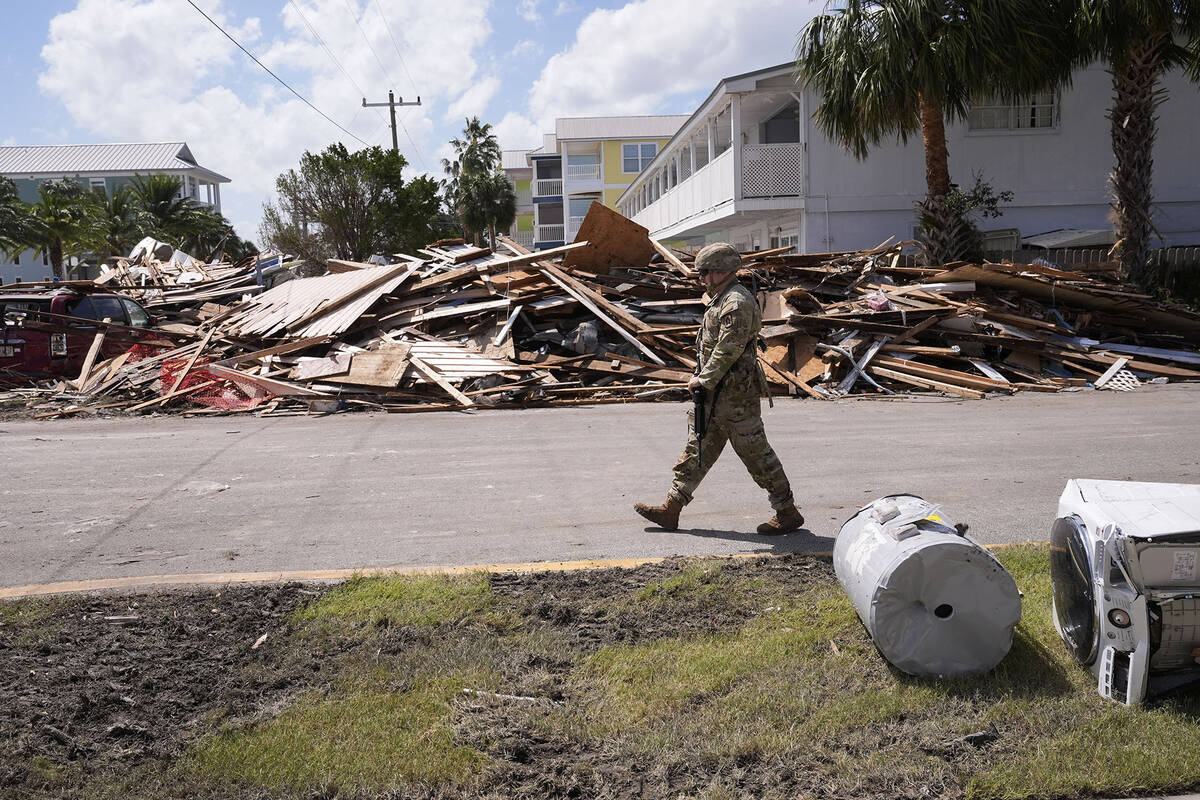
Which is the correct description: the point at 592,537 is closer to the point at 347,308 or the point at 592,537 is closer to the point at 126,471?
the point at 126,471

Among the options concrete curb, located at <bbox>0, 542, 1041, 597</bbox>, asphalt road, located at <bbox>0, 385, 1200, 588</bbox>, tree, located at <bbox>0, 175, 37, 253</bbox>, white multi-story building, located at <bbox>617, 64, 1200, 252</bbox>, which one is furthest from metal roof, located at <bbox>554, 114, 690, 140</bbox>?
concrete curb, located at <bbox>0, 542, 1041, 597</bbox>

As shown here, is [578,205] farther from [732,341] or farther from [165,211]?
[732,341]

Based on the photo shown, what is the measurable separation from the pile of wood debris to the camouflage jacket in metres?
A: 7.41

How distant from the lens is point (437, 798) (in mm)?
3014

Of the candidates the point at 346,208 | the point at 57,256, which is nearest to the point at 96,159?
the point at 57,256

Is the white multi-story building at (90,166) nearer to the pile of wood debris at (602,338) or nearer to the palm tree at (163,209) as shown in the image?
the palm tree at (163,209)

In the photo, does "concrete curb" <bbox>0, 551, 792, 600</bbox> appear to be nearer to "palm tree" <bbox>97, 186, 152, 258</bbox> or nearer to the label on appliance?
the label on appliance

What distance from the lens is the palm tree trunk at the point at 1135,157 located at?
1758cm

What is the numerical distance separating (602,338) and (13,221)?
39743mm

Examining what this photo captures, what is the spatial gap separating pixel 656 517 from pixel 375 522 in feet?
6.67

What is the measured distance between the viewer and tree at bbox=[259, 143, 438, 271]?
35.2 metres

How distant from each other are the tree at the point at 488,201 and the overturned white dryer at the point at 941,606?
199 ft

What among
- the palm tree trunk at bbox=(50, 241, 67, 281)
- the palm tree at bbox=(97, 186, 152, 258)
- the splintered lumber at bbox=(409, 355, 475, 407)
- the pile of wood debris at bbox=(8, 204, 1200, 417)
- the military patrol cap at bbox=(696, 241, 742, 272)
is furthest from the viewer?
the palm tree trunk at bbox=(50, 241, 67, 281)

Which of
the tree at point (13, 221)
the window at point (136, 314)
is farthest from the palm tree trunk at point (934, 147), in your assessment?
the tree at point (13, 221)
